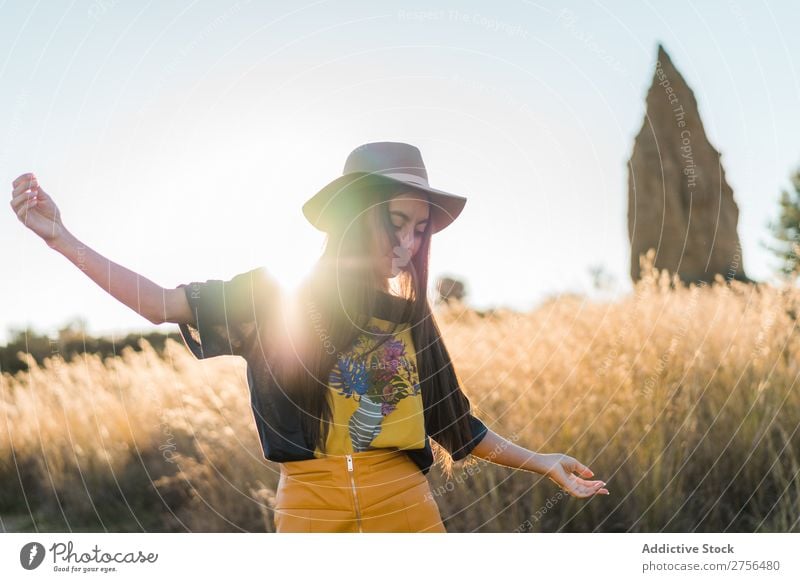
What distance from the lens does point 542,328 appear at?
5004 millimetres

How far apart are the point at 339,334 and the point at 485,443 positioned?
1.97 feet

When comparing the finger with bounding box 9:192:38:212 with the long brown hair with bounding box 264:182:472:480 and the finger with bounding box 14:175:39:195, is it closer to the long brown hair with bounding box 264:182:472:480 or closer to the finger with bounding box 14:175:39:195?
the finger with bounding box 14:175:39:195

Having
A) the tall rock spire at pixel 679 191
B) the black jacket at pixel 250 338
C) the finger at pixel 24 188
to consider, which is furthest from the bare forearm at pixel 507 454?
the tall rock spire at pixel 679 191

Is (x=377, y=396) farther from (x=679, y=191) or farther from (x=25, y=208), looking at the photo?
(x=679, y=191)

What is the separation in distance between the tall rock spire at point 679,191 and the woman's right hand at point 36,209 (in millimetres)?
13200

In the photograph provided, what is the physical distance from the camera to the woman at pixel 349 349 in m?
2.18

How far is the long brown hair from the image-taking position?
2.28 m

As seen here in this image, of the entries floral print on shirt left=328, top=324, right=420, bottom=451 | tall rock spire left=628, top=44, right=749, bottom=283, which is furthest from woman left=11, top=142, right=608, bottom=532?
tall rock spire left=628, top=44, right=749, bottom=283

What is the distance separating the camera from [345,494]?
88.2 inches

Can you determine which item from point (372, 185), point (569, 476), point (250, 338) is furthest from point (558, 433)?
point (250, 338)

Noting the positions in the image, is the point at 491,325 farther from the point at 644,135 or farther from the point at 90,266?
the point at 644,135

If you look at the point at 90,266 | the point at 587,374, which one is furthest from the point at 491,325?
the point at 90,266

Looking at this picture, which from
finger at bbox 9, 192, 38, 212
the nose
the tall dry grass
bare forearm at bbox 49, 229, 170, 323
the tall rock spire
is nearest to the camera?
bare forearm at bbox 49, 229, 170, 323

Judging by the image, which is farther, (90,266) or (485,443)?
(485,443)
